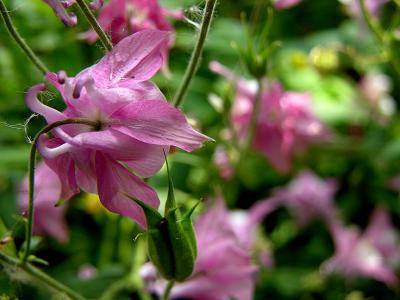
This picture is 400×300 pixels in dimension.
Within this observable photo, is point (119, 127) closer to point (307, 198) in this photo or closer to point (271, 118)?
point (271, 118)

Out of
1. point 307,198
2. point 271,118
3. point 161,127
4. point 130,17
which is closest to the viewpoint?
point 161,127

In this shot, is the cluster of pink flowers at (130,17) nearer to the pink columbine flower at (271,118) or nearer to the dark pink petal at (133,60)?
the dark pink petal at (133,60)

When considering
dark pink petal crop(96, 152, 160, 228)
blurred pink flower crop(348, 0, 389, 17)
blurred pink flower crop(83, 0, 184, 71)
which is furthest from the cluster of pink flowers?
blurred pink flower crop(348, 0, 389, 17)

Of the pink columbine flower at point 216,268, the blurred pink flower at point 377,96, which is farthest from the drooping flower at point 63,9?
the blurred pink flower at point 377,96

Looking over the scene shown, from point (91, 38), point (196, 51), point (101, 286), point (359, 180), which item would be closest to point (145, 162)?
point (196, 51)

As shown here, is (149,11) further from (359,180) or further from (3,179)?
(359,180)

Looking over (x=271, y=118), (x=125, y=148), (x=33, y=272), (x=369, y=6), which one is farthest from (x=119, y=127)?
(x=369, y=6)
